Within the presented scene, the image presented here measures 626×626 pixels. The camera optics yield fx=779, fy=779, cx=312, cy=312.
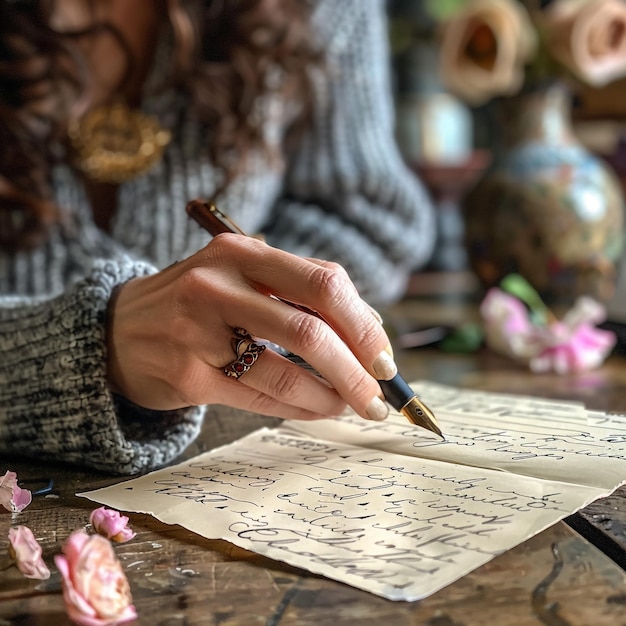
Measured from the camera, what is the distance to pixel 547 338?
2.79 feet

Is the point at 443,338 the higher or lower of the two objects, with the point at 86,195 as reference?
lower

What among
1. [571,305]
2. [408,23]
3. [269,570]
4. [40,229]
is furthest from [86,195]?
[408,23]

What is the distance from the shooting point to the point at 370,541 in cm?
37

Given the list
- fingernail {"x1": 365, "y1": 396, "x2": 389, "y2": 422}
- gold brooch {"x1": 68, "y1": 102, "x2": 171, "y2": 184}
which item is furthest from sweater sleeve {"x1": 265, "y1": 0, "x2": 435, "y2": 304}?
fingernail {"x1": 365, "y1": 396, "x2": 389, "y2": 422}

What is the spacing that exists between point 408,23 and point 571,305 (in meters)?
0.84

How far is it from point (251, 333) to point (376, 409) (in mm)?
91

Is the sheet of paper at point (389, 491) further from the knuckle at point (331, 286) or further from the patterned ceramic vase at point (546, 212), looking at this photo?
the patterned ceramic vase at point (546, 212)

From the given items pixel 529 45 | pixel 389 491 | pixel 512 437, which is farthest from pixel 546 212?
pixel 389 491

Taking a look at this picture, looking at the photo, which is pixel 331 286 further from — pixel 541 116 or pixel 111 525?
pixel 541 116

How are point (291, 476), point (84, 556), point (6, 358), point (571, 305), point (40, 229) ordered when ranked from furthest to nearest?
point (571, 305), point (40, 229), point (6, 358), point (291, 476), point (84, 556)

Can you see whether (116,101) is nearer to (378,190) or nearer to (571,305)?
(378,190)

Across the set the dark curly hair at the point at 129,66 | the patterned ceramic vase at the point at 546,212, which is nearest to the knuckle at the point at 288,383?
the dark curly hair at the point at 129,66

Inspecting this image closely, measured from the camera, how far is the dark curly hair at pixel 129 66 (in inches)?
37.9

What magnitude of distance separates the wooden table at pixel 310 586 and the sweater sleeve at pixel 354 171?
2.49ft
